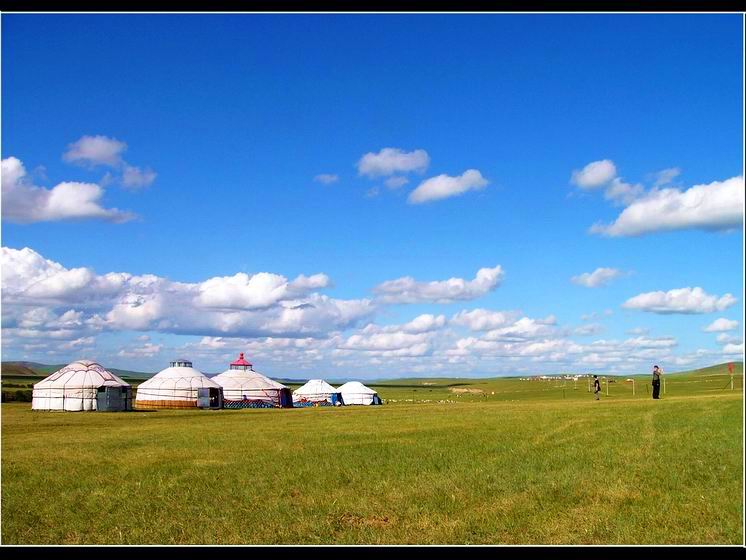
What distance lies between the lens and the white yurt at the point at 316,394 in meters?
99.4

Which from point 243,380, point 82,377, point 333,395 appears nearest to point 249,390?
point 243,380

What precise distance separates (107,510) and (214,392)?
72.6 meters

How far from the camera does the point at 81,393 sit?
75.7 metres

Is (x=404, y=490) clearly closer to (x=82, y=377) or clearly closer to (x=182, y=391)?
(x=82, y=377)

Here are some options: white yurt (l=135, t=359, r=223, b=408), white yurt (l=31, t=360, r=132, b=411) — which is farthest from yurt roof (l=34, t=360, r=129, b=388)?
white yurt (l=135, t=359, r=223, b=408)

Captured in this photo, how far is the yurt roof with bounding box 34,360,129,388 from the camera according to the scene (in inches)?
2995

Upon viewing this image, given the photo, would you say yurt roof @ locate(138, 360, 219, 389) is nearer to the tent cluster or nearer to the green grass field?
the tent cluster

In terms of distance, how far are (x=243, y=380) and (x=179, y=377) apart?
33.0 ft

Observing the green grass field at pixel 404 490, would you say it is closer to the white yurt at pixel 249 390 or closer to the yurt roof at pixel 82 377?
the yurt roof at pixel 82 377

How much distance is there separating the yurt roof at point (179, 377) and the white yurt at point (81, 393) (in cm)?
706

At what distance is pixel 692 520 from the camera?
12.0 m

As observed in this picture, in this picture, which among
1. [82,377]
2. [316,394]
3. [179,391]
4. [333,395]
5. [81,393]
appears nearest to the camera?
[81,393]

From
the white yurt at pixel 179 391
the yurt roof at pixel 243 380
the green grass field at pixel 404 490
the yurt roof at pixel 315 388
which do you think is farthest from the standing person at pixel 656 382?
the yurt roof at pixel 315 388
